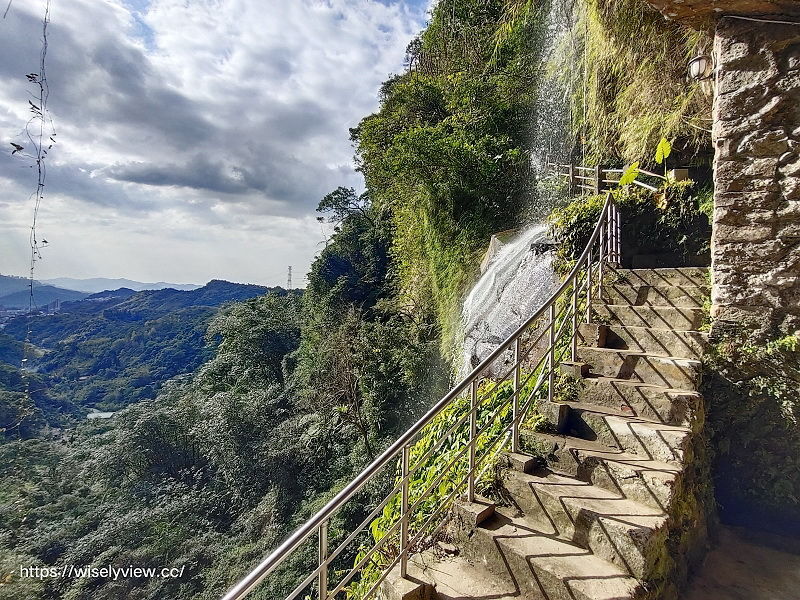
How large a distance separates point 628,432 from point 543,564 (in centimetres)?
115

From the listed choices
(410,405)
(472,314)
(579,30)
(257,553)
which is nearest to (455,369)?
(472,314)

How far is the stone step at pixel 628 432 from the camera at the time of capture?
8.57 ft

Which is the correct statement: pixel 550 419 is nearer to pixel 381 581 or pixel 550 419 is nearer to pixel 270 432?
pixel 381 581

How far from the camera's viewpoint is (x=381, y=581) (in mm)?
2186

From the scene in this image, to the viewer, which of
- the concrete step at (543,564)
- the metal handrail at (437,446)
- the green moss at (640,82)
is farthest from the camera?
the green moss at (640,82)

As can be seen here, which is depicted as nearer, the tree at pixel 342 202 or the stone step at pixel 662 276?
the stone step at pixel 662 276

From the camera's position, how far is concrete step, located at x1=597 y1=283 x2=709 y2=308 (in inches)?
144

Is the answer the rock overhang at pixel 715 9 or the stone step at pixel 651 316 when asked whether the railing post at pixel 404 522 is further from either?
the rock overhang at pixel 715 9

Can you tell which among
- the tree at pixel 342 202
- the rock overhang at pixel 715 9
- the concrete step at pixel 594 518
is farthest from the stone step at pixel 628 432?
the tree at pixel 342 202

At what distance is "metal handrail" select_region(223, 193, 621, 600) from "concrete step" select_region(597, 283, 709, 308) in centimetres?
16

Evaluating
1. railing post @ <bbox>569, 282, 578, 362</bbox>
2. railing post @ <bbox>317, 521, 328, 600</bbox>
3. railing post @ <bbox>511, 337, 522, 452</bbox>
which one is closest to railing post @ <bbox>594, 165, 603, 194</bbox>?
railing post @ <bbox>569, 282, 578, 362</bbox>

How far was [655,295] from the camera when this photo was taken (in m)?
3.94

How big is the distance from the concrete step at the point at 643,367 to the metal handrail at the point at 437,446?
206mm

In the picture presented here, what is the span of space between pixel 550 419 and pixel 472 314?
4.01 meters
